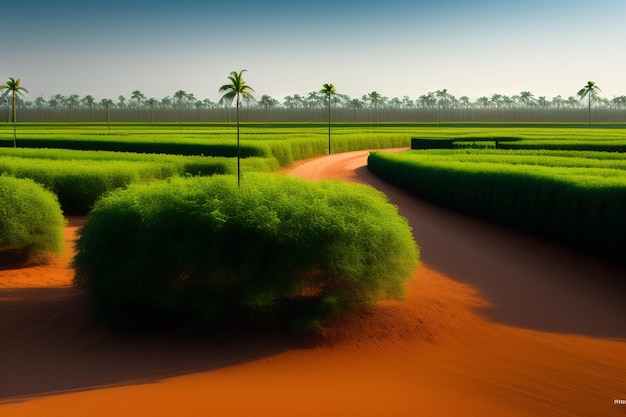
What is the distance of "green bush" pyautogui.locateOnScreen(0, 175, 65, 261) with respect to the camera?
12469 mm

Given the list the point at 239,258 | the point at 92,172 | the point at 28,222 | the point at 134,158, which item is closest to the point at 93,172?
the point at 92,172

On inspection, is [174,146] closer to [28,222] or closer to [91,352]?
[28,222]

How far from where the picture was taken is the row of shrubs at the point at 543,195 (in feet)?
41.2

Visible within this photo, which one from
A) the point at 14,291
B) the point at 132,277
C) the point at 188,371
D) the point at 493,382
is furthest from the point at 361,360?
the point at 14,291

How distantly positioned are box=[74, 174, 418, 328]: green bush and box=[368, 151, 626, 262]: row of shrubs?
533cm

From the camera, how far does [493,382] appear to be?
7230 millimetres

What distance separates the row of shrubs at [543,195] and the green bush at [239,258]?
5.33m

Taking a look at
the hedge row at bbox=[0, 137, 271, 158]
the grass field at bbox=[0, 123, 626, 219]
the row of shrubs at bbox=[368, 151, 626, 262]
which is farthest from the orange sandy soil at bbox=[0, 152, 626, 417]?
the hedge row at bbox=[0, 137, 271, 158]

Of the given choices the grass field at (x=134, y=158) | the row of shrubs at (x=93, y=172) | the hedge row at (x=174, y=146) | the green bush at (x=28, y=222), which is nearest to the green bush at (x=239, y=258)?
the grass field at (x=134, y=158)

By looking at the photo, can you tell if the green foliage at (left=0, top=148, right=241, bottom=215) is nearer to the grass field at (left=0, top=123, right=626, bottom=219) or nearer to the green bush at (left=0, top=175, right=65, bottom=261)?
the grass field at (left=0, top=123, right=626, bottom=219)

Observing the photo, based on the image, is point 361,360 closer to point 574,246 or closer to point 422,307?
point 422,307

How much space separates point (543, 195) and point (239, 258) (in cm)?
888

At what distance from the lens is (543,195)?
1484 centimetres

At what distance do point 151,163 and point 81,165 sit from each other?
7.66 ft
